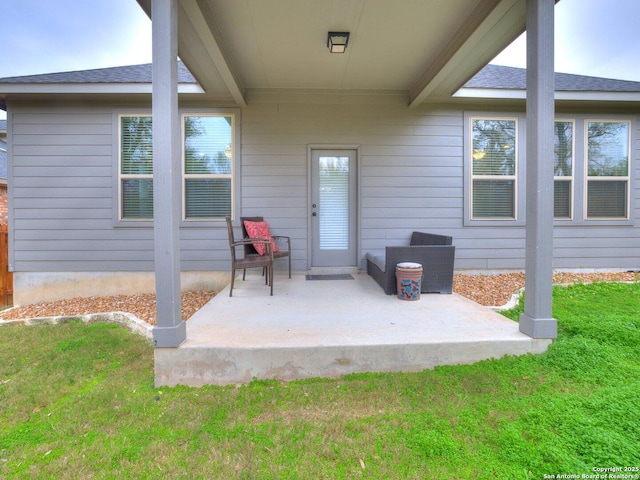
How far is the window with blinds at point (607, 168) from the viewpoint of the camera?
4.84 meters

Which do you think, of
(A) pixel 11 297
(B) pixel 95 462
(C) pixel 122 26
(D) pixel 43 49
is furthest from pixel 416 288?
(D) pixel 43 49

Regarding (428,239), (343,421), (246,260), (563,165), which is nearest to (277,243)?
(246,260)

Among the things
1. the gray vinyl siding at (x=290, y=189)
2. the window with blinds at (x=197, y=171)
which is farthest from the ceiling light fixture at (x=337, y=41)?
the window with blinds at (x=197, y=171)

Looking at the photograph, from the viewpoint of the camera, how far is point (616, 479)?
123 centimetres

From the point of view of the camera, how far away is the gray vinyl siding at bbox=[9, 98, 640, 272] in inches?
173

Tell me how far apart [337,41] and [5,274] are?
5588 millimetres

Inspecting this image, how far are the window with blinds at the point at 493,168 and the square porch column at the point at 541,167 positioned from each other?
2627 millimetres

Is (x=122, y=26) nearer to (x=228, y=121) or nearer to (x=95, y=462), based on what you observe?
(x=228, y=121)

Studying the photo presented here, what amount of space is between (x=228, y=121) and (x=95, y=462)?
4.19 meters

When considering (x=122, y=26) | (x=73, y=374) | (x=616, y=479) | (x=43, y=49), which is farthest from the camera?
(x=43, y=49)

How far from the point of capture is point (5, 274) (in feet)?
14.9

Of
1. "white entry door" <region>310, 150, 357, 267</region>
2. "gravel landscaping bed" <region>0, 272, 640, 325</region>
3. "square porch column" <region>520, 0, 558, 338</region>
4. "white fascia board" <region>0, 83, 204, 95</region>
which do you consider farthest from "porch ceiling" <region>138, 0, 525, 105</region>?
"gravel landscaping bed" <region>0, 272, 640, 325</region>

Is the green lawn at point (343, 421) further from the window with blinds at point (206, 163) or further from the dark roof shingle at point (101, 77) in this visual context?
the dark roof shingle at point (101, 77)

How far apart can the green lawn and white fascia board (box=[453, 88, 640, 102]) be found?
3.41m
